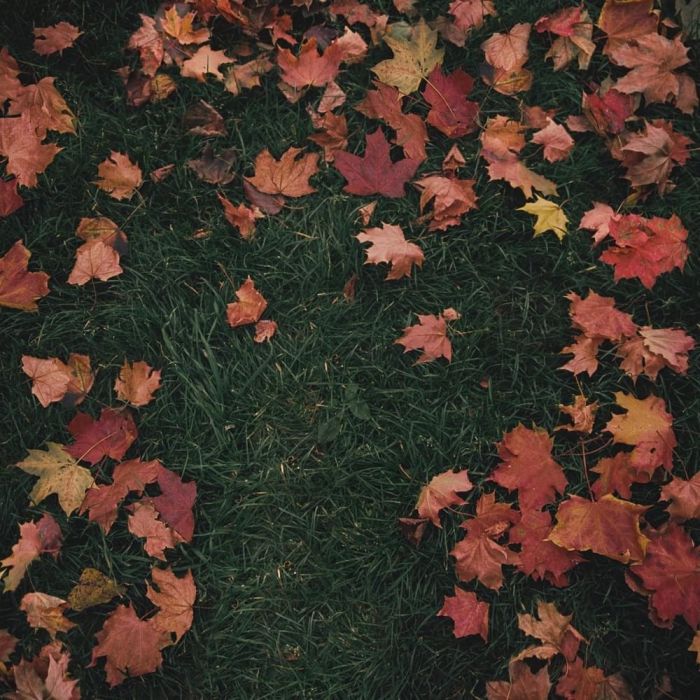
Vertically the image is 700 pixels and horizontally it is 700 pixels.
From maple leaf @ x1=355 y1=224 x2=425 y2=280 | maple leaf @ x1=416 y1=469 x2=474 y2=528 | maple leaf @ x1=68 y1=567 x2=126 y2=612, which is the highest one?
maple leaf @ x1=355 y1=224 x2=425 y2=280

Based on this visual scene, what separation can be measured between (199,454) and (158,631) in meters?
0.47

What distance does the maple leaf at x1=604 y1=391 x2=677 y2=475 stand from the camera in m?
1.99

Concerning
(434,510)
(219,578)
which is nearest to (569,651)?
(434,510)

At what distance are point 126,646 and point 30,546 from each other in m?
0.38

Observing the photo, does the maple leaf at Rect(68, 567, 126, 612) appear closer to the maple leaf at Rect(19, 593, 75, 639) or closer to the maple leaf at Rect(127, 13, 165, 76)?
the maple leaf at Rect(19, 593, 75, 639)

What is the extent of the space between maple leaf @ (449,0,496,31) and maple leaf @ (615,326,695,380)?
119 centimetres

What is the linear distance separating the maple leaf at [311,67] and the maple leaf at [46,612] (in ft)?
5.61

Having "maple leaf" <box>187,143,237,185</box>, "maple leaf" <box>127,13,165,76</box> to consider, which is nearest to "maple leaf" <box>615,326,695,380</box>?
"maple leaf" <box>187,143,237,185</box>

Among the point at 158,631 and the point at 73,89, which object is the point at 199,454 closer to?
the point at 158,631

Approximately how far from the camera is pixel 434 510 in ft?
6.55

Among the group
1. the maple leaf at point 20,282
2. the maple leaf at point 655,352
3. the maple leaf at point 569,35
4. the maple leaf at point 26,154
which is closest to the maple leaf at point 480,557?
the maple leaf at point 655,352

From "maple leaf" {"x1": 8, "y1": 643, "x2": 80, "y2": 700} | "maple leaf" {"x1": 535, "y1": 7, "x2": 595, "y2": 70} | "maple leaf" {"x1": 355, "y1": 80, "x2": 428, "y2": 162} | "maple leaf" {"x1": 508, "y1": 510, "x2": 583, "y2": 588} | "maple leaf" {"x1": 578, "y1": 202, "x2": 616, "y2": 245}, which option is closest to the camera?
"maple leaf" {"x1": 8, "y1": 643, "x2": 80, "y2": 700}

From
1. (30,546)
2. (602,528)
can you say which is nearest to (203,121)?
(30,546)

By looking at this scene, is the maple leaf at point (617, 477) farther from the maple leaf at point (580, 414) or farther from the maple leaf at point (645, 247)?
the maple leaf at point (645, 247)
